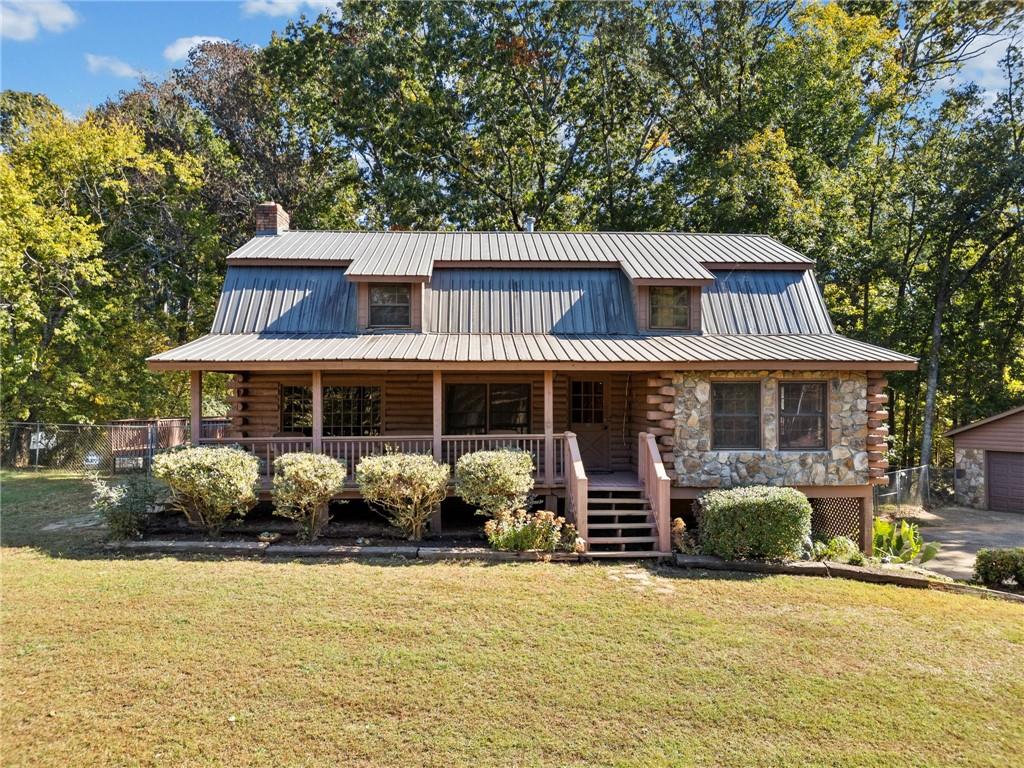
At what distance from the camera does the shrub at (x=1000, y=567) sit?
9.37m

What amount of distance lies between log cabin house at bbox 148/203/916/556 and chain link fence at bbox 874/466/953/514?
21.1 feet

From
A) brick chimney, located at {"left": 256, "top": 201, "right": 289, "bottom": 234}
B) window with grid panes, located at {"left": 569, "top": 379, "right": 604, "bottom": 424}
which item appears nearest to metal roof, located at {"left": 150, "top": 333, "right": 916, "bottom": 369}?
window with grid panes, located at {"left": 569, "top": 379, "right": 604, "bottom": 424}

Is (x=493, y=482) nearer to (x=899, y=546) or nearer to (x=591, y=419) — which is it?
(x=591, y=419)

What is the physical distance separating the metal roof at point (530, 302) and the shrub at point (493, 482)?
384 centimetres

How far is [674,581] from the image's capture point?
8547 millimetres

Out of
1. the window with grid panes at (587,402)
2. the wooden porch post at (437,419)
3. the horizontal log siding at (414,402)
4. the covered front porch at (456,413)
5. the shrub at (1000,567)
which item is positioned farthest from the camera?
the window with grid panes at (587,402)

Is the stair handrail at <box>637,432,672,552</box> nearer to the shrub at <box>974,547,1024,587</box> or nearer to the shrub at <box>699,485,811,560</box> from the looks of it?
the shrub at <box>699,485,811,560</box>

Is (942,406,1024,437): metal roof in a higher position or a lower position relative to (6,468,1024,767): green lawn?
higher

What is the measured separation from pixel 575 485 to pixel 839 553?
476 centimetres

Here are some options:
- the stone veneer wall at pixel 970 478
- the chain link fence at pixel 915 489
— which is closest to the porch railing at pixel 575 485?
the chain link fence at pixel 915 489

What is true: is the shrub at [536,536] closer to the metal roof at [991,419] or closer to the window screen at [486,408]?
the window screen at [486,408]

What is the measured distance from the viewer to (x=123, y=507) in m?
9.91

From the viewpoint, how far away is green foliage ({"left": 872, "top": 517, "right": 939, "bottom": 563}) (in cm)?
1151

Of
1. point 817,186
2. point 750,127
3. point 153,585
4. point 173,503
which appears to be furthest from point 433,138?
point 153,585
